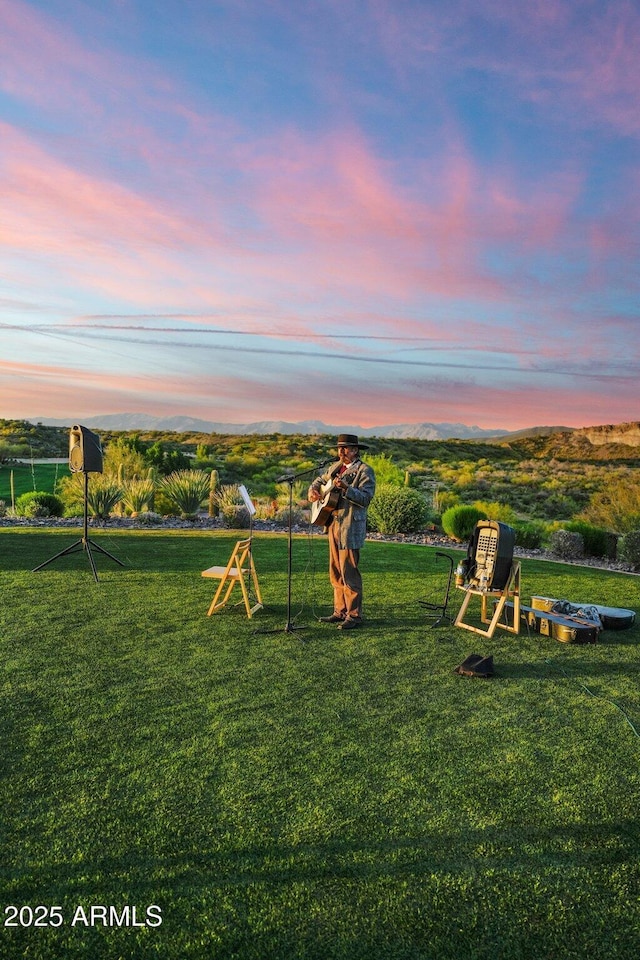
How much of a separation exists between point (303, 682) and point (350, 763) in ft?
4.01

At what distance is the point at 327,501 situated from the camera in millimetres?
5918

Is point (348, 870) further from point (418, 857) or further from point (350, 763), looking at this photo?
point (350, 763)

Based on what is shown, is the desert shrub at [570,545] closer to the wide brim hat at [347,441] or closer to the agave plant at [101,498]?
the wide brim hat at [347,441]

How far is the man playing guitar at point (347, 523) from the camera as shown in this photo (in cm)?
590

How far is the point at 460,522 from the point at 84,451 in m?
8.23

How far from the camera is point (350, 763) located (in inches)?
130

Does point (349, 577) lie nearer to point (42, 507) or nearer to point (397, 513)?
point (397, 513)

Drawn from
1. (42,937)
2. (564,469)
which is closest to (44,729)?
(42,937)

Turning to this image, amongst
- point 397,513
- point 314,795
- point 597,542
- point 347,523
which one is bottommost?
point 314,795

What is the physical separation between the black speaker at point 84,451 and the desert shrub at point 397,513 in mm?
7016

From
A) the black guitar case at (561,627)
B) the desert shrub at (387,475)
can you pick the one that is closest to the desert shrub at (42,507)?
the desert shrub at (387,475)

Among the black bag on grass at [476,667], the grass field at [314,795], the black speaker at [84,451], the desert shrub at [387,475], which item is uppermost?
the black speaker at [84,451]

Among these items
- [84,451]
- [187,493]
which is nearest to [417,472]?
[187,493]

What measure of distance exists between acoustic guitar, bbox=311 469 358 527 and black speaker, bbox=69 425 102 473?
12.4 feet
